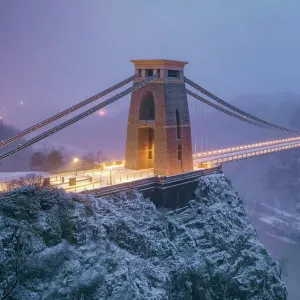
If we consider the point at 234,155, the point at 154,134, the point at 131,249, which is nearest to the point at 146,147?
the point at 154,134

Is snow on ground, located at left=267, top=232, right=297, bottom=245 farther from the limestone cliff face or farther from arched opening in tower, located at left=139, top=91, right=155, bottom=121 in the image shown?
arched opening in tower, located at left=139, top=91, right=155, bottom=121

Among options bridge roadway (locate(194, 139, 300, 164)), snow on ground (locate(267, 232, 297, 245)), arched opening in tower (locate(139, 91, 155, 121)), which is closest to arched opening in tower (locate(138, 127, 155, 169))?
arched opening in tower (locate(139, 91, 155, 121))

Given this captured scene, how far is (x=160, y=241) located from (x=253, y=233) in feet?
31.8

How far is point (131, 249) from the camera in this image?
1048 inches

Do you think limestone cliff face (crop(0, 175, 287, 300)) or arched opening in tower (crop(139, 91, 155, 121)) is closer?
limestone cliff face (crop(0, 175, 287, 300))

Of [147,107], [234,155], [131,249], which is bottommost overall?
[131,249]

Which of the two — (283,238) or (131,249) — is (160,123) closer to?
(131,249)

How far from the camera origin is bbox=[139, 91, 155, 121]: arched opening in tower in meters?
35.1

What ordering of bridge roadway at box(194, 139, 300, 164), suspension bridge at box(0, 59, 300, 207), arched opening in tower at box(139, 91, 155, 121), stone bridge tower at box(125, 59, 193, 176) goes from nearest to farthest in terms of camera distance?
suspension bridge at box(0, 59, 300, 207) < stone bridge tower at box(125, 59, 193, 176) < arched opening in tower at box(139, 91, 155, 121) < bridge roadway at box(194, 139, 300, 164)

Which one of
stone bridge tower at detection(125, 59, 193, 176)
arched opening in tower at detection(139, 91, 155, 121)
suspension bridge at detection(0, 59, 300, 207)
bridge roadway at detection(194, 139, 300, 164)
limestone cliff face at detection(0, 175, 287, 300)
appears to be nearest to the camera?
limestone cliff face at detection(0, 175, 287, 300)

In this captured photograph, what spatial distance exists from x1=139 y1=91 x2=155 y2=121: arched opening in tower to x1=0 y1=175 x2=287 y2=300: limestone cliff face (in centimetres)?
757

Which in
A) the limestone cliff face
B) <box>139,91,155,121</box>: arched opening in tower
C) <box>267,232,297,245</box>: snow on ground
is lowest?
the limestone cliff face

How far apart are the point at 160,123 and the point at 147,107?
355 cm

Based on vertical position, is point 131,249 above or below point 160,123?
below
